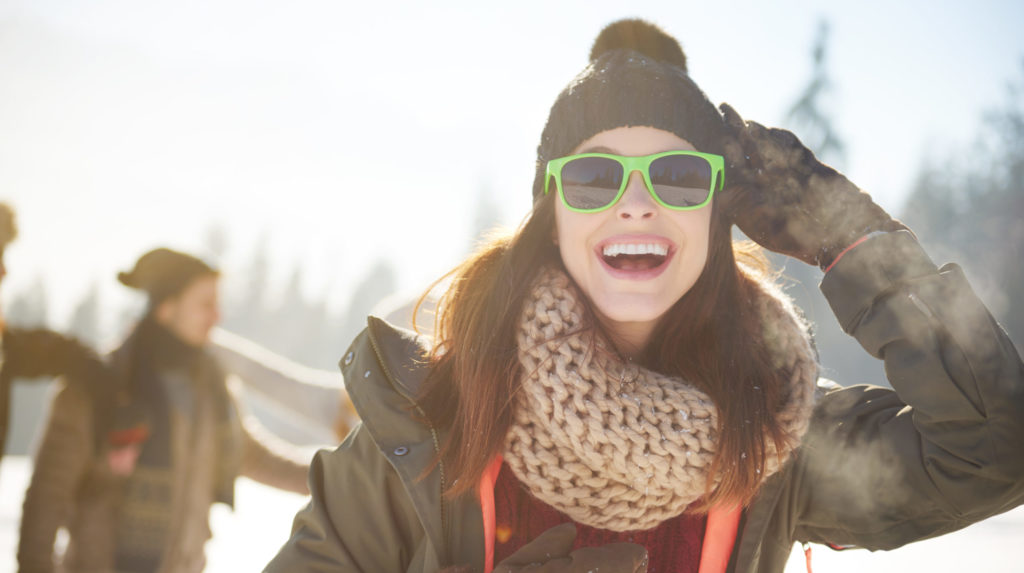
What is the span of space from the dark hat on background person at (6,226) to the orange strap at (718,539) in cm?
345

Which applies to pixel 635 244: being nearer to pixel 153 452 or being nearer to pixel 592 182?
pixel 592 182

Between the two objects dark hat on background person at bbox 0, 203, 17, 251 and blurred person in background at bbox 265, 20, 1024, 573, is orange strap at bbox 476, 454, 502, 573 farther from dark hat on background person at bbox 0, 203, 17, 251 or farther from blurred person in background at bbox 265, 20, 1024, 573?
dark hat on background person at bbox 0, 203, 17, 251

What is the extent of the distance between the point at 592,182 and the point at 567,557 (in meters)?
1.04

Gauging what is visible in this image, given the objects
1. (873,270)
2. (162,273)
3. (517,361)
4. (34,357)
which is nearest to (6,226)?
(34,357)

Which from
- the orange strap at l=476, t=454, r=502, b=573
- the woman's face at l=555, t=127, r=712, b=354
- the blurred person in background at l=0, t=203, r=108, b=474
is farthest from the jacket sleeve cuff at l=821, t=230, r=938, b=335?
the blurred person in background at l=0, t=203, r=108, b=474

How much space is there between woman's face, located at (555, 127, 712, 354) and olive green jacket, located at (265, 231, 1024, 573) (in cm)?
39

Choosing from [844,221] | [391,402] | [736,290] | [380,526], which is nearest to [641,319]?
[736,290]

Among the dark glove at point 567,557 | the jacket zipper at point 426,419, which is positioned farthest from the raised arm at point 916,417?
the jacket zipper at point 426,419

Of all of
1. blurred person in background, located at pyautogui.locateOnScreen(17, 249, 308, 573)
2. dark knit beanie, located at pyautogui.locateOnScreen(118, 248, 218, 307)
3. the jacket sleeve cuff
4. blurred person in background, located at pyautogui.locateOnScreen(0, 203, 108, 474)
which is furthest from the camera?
dark knit beanie, located at pyautogui.locateOnScreen(118, 248, 218, 307)

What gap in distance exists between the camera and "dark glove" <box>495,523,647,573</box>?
5.43 ft

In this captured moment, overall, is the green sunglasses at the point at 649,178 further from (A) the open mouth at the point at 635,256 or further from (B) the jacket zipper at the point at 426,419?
(B) the jacket zipper at the point at 426,419

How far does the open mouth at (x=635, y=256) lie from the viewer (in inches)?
78.1

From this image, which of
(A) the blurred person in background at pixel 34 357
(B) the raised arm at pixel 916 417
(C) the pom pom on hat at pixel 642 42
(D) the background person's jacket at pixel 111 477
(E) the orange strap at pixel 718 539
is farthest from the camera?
(D) the background person's jacket at pixel 111 477

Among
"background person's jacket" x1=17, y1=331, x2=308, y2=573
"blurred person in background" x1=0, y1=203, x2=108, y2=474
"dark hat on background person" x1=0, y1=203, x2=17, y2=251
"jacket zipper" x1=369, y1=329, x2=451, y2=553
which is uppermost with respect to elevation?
"dark hat on background person" x1=0, y1=203, x2=17, y2=251
